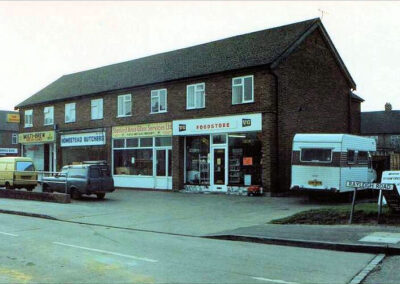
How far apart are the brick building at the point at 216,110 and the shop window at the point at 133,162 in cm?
6

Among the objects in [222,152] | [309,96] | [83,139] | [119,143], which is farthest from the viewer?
[83,139]

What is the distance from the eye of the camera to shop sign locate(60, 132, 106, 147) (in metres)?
28.8

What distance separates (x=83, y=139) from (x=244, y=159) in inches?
508

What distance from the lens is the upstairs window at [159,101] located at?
25328 mm

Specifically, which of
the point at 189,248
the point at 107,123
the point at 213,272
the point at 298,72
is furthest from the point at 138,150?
the point at 213,272

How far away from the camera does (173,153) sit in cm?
2439

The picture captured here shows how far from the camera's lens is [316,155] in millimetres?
17969

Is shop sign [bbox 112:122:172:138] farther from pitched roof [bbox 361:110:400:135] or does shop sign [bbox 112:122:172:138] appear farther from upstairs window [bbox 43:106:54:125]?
pitched roof [bbox 361:110:400:135]

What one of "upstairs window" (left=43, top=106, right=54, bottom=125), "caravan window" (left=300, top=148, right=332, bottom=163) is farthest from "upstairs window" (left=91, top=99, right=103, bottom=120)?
"caravan window" (left=300, top=148, right=332, bottom=163)

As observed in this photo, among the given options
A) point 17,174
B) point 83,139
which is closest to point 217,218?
point 17,174

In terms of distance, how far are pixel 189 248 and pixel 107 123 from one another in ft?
65.3

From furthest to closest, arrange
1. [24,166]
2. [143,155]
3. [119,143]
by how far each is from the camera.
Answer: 1. [119,143]
2. [24,166]
3. [143,155]

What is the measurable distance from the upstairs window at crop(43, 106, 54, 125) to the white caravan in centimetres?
2055

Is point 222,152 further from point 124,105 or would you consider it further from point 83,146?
point 83,146
